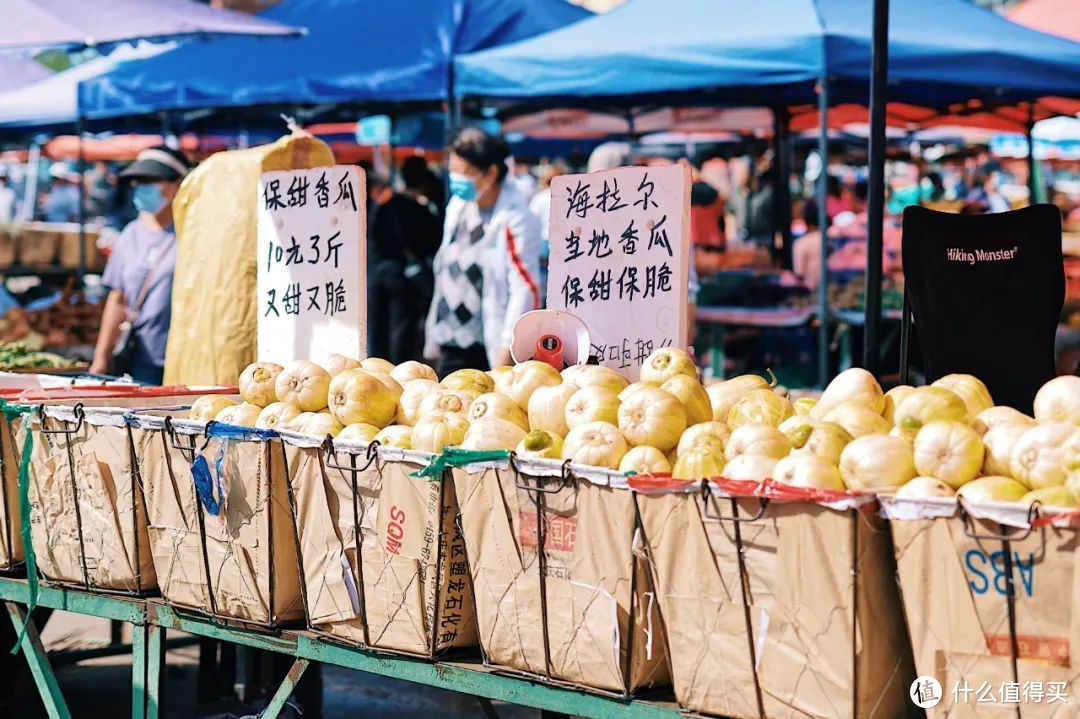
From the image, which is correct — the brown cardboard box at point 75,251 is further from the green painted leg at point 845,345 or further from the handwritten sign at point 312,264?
the handwritten sign at point 312,264

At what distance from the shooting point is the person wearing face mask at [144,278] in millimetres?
6676

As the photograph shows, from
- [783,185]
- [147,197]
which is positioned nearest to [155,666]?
[147,197]

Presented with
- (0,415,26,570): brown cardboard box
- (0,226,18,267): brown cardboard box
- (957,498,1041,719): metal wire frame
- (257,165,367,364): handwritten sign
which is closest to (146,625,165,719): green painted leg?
(0,415,26,570): brown cardboard box

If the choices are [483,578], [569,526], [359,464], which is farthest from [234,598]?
[569,526]

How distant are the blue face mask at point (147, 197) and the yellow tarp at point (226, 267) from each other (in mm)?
1791

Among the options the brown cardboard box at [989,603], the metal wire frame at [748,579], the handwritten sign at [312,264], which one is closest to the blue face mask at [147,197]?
the handwritten sign at [312,264]

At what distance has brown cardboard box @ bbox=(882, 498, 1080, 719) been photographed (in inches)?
86.5

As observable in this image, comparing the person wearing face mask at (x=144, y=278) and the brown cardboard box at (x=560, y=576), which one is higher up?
the person wearing face mask at (x=144, y=278)

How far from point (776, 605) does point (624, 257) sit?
167 centimetres

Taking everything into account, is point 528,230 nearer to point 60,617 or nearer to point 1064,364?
point 60,617

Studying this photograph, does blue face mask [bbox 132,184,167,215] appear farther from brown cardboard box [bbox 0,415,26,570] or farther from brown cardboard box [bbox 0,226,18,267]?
brown cardboard box [bbox 0,226,18,267]

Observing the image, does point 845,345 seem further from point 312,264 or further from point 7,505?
point 7,505

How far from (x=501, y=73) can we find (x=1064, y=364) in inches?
182

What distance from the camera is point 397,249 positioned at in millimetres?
8648
